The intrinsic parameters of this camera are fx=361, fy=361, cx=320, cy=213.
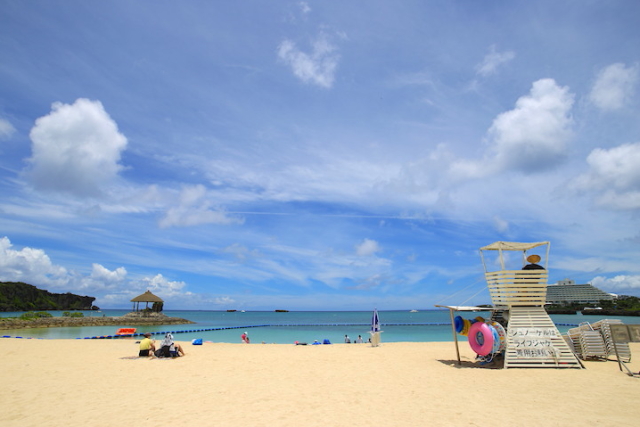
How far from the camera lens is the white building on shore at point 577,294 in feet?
375

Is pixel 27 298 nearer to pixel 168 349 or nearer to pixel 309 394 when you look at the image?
pixel 168 349

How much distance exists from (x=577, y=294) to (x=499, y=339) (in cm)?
13522

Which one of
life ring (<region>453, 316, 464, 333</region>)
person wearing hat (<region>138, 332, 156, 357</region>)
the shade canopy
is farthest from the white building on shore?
person wearing hat (<region>138, 332, 156, 357</region>)

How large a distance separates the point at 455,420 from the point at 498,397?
84.7 inches

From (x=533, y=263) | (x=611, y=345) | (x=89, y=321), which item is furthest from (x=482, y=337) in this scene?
(x=89, y=321)

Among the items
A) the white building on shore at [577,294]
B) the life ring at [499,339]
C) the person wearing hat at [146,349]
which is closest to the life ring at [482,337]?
the life ring at [499,339]

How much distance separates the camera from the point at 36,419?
5.82m

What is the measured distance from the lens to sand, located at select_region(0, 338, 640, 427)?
19.4 feet

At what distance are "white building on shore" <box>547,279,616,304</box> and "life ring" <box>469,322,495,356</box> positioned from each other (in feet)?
412

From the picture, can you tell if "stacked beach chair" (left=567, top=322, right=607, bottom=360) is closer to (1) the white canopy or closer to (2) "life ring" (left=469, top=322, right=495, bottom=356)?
(1) the white canopy

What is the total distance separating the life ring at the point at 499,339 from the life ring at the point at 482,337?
0.23m

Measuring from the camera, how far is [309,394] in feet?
25.0

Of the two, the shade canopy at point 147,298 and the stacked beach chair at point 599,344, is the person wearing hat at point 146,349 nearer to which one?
the stacked beach chair at point 599,344

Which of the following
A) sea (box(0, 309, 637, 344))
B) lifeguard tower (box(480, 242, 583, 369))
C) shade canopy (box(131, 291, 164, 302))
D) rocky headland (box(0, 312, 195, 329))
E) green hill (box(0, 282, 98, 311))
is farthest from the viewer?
green hill (box(0, 282, 98, 311))
